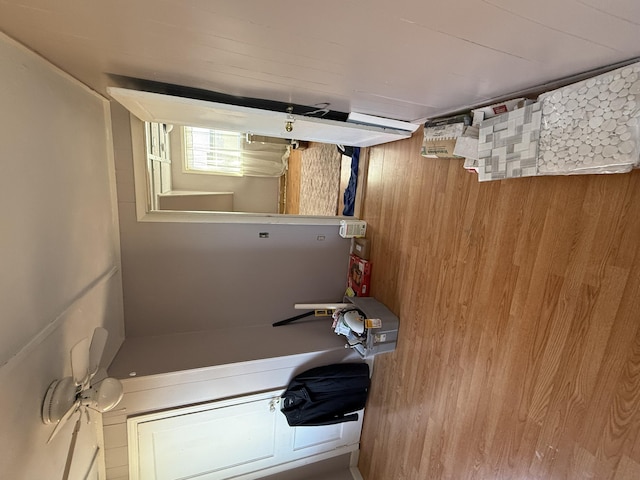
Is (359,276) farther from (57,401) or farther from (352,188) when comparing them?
(57,401)

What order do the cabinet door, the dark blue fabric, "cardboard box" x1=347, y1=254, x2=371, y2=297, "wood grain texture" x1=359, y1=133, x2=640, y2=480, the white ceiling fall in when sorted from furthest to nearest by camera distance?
the dark blue fabric < "cardboard box" x1=347, y1=254, x2=371, y2=297 < the cabinet door < "wood grain texture" x1=359, y1=133, x2=640, y2=480 < the white ceiling

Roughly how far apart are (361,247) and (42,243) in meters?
1.59

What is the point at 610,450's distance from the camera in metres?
0.73

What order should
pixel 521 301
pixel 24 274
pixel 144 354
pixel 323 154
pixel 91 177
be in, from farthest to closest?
1. pixel 323 154
2. pixel 144 354
3. pixel 91 177
4. pixel 521 301
5. pixel 24 274

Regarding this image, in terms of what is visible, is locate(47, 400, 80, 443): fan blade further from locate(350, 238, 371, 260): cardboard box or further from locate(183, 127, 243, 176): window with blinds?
locate(183, 127, 243, 176): window with blinds

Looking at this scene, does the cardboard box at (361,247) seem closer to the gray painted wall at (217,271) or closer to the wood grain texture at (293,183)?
the gray painted wall at (217,271)

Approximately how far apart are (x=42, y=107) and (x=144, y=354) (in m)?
1.27

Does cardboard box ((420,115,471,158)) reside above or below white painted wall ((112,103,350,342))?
above

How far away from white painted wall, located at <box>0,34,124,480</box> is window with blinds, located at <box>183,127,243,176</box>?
2.37 m

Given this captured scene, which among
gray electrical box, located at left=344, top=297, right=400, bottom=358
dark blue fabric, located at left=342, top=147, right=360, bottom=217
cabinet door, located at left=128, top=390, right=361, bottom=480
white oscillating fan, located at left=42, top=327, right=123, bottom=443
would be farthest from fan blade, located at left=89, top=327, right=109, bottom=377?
dark blue fabric, located at left=342, top=147, right=360, bottom=217

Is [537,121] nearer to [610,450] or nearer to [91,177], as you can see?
[610,450]

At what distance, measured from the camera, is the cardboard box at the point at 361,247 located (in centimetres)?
192

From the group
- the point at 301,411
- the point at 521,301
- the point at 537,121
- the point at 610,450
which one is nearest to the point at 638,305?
the point at 521,301

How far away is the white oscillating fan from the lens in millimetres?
943
